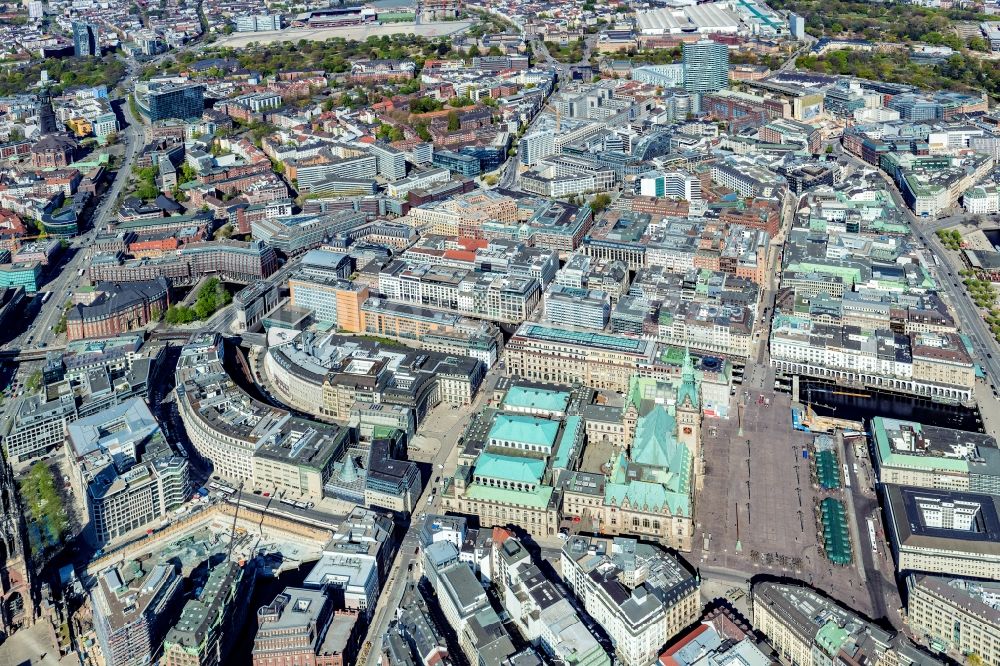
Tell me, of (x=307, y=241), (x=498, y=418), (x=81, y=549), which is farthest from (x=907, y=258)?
(x=81, y=549)

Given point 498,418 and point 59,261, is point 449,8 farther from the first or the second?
point 498,418

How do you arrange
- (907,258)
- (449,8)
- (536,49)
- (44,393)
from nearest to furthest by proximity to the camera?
(44,393), (907,258), (536,49), (449,8)

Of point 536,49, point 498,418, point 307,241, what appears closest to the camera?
point 498,418

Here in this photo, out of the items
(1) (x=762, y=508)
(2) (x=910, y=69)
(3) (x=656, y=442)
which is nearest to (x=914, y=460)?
(1) (x=762, y=508)

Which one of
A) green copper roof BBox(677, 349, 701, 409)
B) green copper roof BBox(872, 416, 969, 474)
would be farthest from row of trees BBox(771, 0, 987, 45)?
green copper roof BBox(677, 349, 701, 409)

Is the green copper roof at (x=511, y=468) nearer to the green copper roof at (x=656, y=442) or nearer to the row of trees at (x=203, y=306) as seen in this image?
the green copper roof at (x=656, y=442)

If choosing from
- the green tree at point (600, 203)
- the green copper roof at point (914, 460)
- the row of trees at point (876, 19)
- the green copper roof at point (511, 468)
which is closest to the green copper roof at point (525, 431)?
the green copper roof at point (511, 468)

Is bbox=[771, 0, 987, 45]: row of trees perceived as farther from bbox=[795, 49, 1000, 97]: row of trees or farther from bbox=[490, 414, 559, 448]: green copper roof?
bbox=[490, 414, 559, 448]: green copper roof

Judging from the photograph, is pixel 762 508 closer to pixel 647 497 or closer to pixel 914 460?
pixel 647 497
